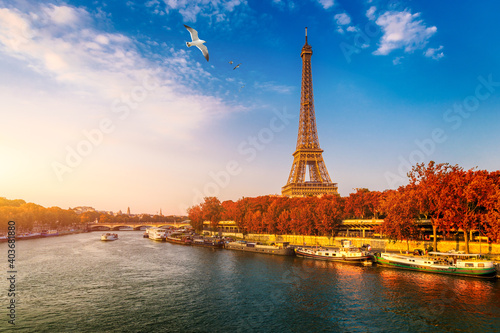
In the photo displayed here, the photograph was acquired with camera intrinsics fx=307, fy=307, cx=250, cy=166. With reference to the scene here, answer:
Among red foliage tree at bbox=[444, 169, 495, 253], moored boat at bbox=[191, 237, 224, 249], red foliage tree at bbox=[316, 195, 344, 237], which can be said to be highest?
red foliage tree at bbox=[444, 169, 495, 253]

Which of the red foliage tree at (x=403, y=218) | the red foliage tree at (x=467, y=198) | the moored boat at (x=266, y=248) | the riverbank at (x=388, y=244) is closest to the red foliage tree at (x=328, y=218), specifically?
the riverbank at (x=388, y=244)

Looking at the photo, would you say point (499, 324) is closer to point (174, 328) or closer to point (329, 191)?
point (174, 328)

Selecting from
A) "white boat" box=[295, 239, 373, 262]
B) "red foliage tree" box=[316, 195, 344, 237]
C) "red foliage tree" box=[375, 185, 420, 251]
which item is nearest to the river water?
"white boat" box=[295, 239, 373, 262]

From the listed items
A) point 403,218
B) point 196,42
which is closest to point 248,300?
point 196,42

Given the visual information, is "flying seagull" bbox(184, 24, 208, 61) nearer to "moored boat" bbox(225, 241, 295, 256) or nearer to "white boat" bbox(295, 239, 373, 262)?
"white boat" bbox(295, 239, 373, 262)

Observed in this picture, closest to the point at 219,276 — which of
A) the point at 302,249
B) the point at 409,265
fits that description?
the point at 302,249

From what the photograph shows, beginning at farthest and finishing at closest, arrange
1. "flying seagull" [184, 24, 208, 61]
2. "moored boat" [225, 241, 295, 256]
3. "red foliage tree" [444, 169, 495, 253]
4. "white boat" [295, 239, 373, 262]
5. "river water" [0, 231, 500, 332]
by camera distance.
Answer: "moored boat" [225, 241, 295, 256] → "white boat" [295, 239, 373, 262] → "red foliage tree" [444, 169, 495, 253] → "river water" [0, 231, 500, 332] → "flying seagull" [184, 24, 208, 61]
